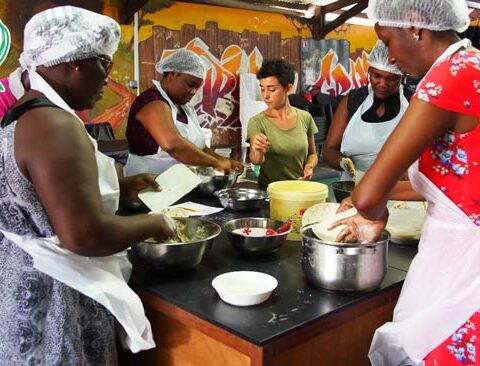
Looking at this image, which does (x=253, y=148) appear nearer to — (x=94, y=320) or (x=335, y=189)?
(x=335, y=189)

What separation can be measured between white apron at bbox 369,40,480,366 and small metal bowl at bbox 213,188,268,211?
1080mm

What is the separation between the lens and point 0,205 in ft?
4.19

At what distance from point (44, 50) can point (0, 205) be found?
0.42 metres

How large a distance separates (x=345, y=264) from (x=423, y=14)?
70 centimetres

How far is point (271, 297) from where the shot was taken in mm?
1442

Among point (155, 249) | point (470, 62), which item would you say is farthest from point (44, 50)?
point (470, 62)

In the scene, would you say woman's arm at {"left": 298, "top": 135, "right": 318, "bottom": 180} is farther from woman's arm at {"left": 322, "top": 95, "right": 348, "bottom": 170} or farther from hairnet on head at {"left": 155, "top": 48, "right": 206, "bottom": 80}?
hairnet on head at {"left": 155, "top": 48, "right": 206, "bottom": 80}

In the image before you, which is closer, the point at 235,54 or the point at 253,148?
the point at 253,148

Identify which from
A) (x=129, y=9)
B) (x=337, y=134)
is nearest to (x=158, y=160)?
(x=337, y=134)

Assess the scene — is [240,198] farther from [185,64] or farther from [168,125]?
[185,64]

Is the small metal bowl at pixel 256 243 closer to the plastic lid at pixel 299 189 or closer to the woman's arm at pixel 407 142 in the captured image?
the plastic lid at pixel 299 189

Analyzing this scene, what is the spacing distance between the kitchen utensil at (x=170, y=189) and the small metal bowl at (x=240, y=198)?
401mm

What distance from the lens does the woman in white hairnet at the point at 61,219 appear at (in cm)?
117

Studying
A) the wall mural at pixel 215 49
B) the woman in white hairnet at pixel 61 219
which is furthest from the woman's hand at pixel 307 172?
the wall mural at pixel 215 49
